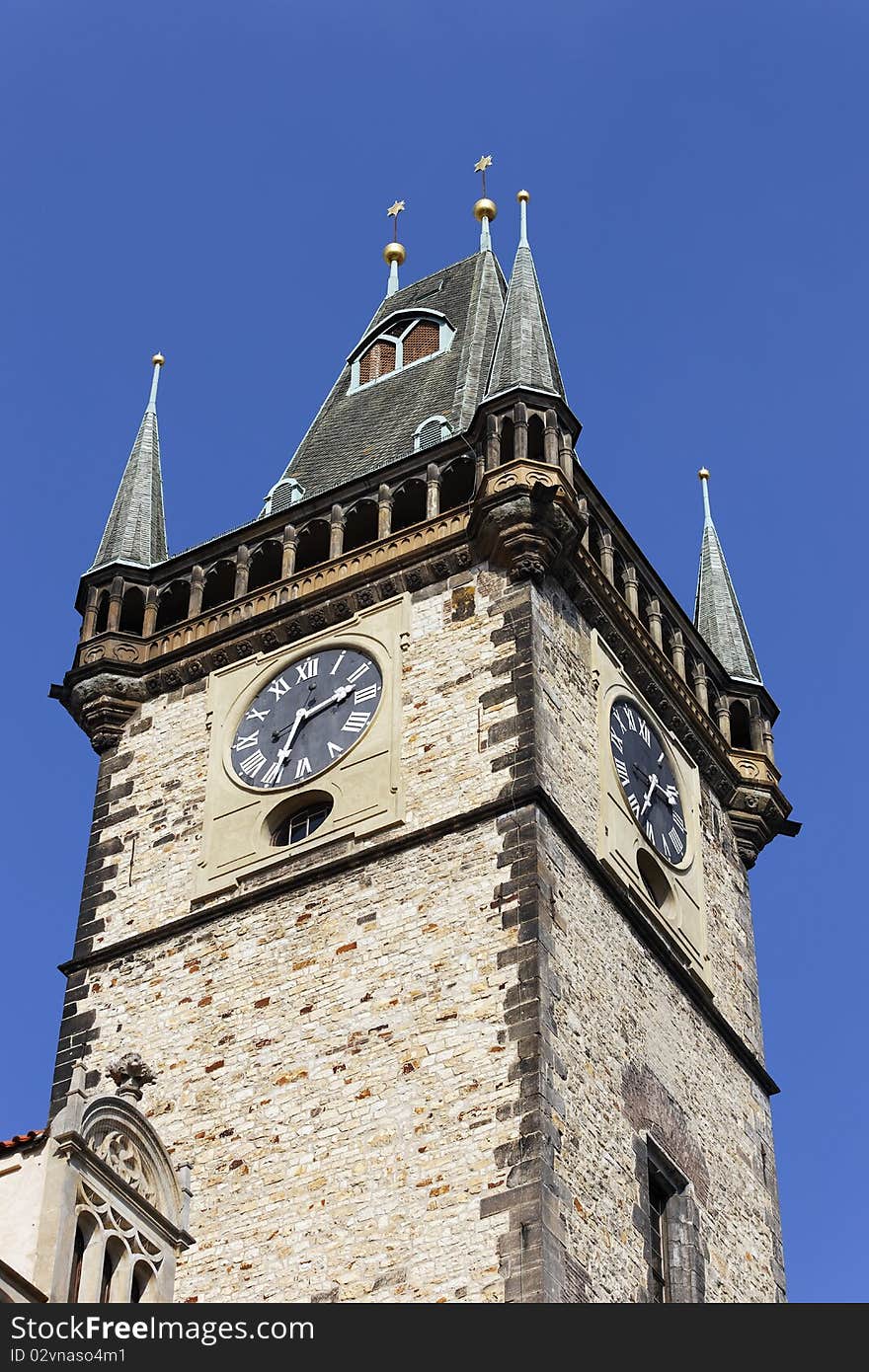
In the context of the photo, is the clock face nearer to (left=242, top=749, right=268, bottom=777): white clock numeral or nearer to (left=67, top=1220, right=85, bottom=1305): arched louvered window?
(left=242, top=749, right=268, bottom=777): white clock numeral

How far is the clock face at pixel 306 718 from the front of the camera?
2811 centimetres

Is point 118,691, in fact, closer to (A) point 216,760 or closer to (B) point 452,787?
(A) point 216,760

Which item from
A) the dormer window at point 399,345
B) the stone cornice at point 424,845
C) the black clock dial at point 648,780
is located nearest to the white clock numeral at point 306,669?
the stone cornice at point 424,845

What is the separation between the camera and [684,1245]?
2548cm

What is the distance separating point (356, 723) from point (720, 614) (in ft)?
22.9

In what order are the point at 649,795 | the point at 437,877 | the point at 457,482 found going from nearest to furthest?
1. the point at 437,877
2. the point at 649,795
3. the point at 457,482

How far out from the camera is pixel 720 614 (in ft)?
110

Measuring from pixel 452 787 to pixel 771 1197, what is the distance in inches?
208

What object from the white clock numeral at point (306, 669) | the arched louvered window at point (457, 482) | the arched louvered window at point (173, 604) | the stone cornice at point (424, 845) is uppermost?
the arched louvered window at point (457, 482)

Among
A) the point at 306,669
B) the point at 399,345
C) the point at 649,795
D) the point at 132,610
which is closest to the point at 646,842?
the point at 649,795

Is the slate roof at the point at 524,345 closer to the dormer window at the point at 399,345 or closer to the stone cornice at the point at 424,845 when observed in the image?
the dormer window at the point at 399,345

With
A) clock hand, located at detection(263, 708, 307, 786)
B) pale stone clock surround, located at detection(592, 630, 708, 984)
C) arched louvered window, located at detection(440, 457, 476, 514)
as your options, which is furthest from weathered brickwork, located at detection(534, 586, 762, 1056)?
clock hand, located at detection(263, 708, 307, 786)

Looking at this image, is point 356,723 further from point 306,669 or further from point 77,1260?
point 77,1260
